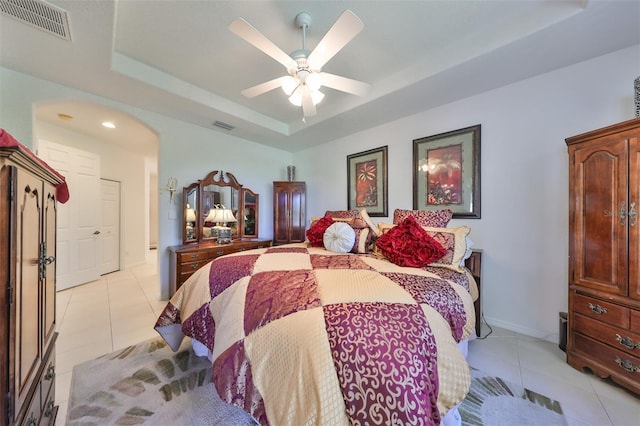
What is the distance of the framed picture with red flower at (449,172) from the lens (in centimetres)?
270

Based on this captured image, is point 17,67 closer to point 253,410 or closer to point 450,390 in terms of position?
point 253,410

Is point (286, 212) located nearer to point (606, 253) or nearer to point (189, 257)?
point (189, 257)

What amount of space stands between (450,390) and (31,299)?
65.7 inches

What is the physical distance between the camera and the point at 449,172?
2.88 meters

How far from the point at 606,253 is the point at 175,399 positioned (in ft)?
10.1

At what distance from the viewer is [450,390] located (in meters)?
0.99

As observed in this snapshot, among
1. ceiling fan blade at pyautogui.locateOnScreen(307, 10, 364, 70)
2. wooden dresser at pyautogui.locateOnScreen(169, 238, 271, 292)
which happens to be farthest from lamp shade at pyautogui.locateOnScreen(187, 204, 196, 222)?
ceiling fan blade at pyautogui.locateOnScreen(307, 10, 364, 70)

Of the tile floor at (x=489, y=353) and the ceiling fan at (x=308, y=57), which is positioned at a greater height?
the ceiling fan at (x=308, y=57)

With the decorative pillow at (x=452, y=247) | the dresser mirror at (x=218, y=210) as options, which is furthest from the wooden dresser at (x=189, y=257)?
the decorative pillow at (x=452, y=247)

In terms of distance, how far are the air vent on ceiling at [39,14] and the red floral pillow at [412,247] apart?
9.61 ft

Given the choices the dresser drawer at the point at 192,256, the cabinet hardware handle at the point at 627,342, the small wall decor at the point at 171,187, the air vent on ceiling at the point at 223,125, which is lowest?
the cabinet hardware handle at the point at 627,342

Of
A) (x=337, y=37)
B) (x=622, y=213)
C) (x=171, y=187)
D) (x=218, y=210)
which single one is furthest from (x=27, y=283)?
(x=622, y=213)

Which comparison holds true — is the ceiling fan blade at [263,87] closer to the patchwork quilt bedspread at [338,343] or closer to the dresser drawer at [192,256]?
the patchwork quilt bedspread at [338,343]

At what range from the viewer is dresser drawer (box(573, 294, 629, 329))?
5.22 feet
